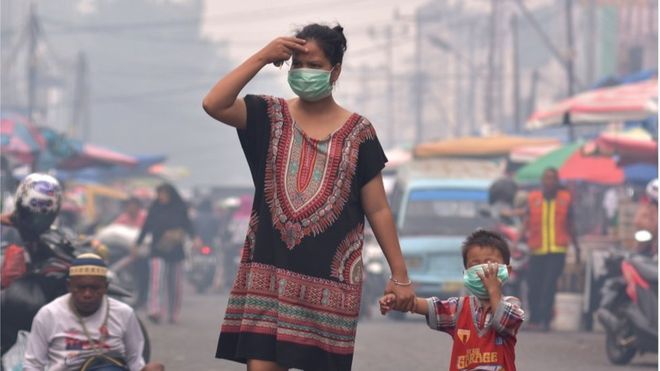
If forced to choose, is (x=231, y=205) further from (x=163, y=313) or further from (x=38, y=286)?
(x=38, y=286)

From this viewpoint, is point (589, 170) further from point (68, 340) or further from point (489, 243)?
point (489, 243)

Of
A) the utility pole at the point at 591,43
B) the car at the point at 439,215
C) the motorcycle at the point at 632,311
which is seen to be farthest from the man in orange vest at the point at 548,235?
the utility pole at the point at 591,43

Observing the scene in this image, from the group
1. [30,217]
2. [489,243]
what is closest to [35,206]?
[30,217]

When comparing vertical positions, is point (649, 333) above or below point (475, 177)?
below

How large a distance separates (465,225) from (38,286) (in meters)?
13.2

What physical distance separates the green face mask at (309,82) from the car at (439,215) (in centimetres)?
1434

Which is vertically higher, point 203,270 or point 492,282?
point 203,270

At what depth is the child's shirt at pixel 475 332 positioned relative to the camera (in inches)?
241

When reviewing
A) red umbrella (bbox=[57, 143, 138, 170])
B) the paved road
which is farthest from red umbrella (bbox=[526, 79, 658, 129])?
red umbrella (bbox=[57, 143, 138, 170])

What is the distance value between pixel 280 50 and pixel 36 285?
12.0 feet

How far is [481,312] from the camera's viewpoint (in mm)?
6191

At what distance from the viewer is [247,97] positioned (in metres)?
6.14

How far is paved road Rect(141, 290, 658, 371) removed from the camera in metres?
12.9

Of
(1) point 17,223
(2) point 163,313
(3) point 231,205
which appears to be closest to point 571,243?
(2) point 163,313
